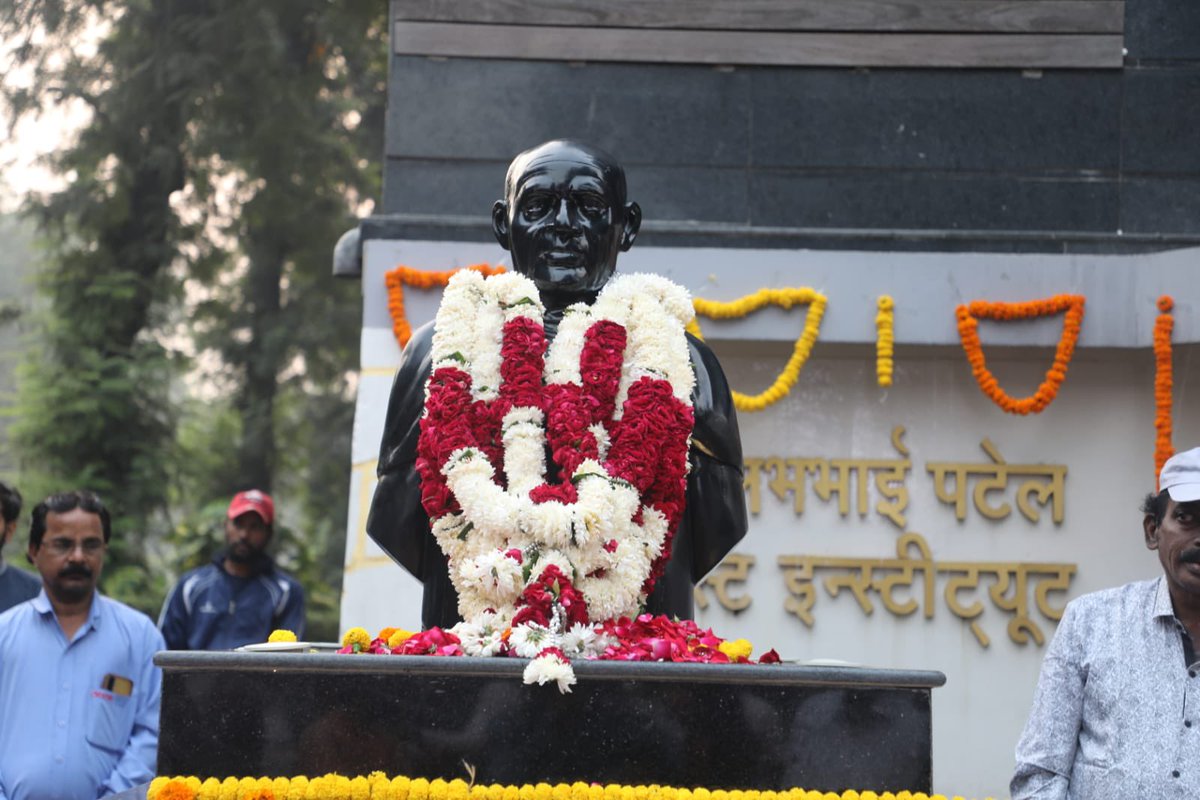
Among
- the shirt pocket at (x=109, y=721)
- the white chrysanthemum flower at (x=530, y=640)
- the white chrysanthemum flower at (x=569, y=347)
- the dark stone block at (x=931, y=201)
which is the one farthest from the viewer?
the dark stone block at (x=931, y=201)

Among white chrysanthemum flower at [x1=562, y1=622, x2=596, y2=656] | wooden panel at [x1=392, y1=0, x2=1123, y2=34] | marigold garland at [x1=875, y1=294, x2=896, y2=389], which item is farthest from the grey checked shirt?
wooden panel at [x1=392, y1=0, x2=1123, y2=34]

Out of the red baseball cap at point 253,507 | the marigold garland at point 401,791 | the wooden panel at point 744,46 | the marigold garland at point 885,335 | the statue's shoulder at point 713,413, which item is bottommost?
the marigold garland at point 401,791

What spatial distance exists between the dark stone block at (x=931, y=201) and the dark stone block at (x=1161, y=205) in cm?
8

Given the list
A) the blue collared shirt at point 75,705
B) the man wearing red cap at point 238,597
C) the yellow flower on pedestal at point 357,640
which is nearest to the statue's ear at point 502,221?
the yellow flower on pedestal at point 357,640

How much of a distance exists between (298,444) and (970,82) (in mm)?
9129

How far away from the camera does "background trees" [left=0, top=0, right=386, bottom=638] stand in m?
13.1

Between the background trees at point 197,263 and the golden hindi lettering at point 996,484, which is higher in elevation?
the background trees at point 197,263

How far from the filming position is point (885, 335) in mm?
7520

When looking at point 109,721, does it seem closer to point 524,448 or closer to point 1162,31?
point 524,448

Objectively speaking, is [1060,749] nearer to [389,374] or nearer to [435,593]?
[435,593]

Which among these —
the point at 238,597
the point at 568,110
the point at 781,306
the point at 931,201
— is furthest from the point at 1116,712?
the point at 568,110

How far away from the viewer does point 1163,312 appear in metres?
7.39

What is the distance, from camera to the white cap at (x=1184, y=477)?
3.57 metres

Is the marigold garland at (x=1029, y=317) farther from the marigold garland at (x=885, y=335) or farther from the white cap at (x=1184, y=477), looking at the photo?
the white cap at (x=1184, y=477)
